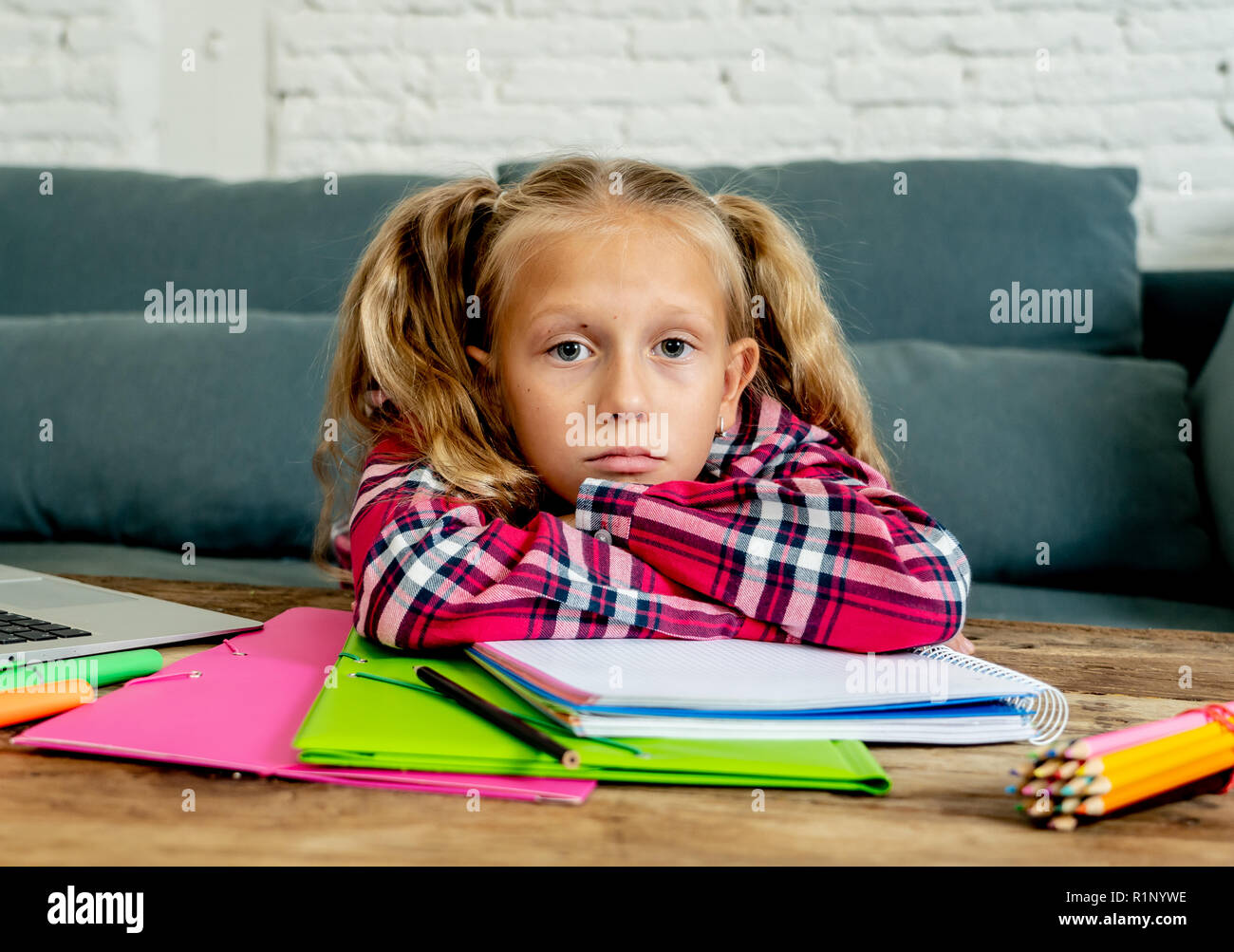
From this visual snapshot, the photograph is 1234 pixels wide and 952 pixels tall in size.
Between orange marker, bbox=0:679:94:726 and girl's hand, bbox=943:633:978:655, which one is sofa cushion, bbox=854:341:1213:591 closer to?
girl's hand, bbox=943:633:978:655

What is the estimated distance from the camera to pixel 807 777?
0.45 m

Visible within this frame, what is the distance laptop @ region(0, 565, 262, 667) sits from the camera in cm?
65

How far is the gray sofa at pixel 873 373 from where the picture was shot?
1354 millimetres

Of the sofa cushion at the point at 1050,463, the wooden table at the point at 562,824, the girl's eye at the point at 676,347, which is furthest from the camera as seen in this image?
the sofa cushion at the point at 1050,463

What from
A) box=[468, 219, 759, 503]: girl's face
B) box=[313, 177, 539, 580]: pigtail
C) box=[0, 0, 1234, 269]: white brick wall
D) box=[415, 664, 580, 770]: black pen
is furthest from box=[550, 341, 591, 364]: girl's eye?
box=[0, 0, 1234, 269]: white brick wall

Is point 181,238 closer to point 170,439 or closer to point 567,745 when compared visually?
point 170,439

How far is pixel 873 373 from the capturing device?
1.44m

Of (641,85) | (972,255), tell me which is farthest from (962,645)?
(641,85)

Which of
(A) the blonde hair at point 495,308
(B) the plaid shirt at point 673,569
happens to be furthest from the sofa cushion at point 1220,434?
(B) the plaid shirt at point 673,569

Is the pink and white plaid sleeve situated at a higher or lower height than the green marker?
higher

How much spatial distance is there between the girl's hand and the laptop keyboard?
2.00 feet

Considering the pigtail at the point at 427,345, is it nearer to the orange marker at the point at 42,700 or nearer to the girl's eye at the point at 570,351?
the girl's eye at the point at 570,351

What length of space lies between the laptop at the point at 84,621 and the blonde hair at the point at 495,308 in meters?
0.22
